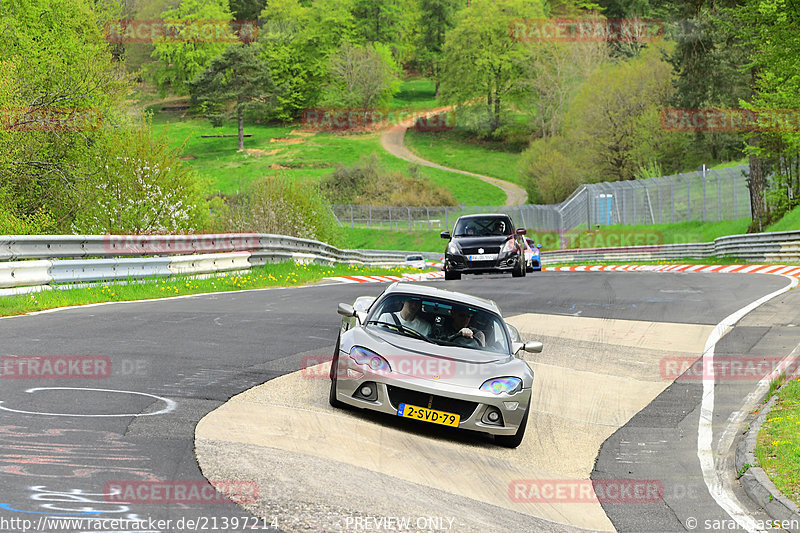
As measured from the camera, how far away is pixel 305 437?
741 cm

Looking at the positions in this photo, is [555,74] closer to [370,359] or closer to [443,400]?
[370,359]

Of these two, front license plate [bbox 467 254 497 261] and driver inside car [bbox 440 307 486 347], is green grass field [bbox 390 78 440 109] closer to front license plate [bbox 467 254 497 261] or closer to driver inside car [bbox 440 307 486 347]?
front license plate [bbox 467 254 497 261]

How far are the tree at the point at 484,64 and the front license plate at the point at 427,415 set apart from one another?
119 meters

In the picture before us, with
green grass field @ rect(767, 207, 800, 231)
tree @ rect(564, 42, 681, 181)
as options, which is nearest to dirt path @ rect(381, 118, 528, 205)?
tree @ rect(564, 42, 681, 181)

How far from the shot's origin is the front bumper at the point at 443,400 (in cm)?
818

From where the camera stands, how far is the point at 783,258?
107 feet

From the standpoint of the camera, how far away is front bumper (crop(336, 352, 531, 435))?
8.18 meters

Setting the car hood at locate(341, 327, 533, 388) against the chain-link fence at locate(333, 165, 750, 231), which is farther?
the chain-link fence at locate(333, 165, 750, 231)

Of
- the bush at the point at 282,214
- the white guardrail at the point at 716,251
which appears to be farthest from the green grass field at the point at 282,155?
the bush at the point at 282,214

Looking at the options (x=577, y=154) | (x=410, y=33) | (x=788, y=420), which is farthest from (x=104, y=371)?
(x=410, y=33)

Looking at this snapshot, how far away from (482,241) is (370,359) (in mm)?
15882

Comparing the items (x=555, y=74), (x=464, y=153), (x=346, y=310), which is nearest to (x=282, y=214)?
(x=346, y=310)

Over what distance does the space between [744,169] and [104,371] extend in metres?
38.9

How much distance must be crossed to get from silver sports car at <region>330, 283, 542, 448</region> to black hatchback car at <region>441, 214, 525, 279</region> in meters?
14.6
